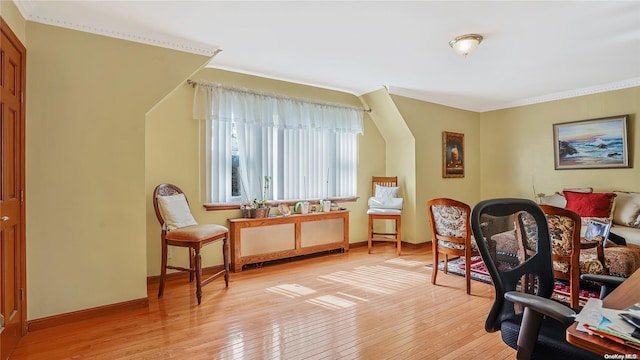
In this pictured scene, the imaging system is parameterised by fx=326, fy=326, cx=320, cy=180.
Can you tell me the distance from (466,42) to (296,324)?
294cm

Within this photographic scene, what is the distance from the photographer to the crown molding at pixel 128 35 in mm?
2469

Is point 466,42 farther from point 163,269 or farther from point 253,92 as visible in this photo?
point 163,269

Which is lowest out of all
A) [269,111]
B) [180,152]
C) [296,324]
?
[296,324]

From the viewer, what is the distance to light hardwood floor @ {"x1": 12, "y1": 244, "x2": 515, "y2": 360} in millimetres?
2230

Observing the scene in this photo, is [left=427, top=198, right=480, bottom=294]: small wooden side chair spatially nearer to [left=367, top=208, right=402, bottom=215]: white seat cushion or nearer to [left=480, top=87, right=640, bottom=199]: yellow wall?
[left=367, top=208, right=402, bottom=215]: white seat cushion

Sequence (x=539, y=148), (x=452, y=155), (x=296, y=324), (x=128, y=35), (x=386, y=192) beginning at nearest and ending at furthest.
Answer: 1. (x=296, y=324)
2. (x=128, y=35)
3. (x=386, y=192)
4. (x=539, y=148)
5. (x=452, y=155)

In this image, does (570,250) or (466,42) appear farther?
(466,42)

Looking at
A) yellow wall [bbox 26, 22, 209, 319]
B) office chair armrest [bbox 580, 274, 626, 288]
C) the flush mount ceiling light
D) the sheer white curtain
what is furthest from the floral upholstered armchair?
yellow wall [bbox 26, 22, 209, 319]

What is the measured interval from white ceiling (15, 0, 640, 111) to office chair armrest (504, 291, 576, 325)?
2.17 m

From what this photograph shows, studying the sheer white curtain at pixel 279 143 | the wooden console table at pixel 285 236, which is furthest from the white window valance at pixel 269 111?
the wooden console table at pixel 285 236

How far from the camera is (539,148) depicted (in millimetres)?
5598

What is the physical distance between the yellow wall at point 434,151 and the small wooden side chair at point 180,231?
3374 mm

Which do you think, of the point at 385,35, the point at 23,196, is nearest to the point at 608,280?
the point at 385,35

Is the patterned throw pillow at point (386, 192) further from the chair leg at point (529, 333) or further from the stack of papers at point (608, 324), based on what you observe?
the stack of papers at point (608, 324)
